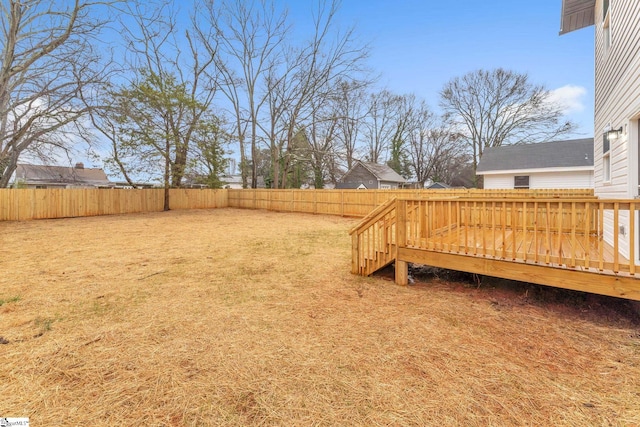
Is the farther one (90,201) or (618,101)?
(90,201)

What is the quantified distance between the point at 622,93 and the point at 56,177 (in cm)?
2336

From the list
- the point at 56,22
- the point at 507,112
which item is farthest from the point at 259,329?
the point at 507,112

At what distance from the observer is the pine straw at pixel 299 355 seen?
179cm

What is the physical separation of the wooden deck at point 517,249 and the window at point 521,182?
546 inches

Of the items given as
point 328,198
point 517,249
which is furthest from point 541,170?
point 517,249

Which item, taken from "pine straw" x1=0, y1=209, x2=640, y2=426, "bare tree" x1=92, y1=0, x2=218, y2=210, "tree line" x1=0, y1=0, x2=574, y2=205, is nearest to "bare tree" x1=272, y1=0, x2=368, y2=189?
"tree line" x1=0, y1=0, x2=574, y2=205

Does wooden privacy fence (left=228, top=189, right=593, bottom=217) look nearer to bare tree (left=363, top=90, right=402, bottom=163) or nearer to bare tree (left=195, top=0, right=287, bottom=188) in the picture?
bare tree (left=195, top=0, right=287, bottom=188)

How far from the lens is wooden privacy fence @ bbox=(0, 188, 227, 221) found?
478 inches

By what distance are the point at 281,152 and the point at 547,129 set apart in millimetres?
22243

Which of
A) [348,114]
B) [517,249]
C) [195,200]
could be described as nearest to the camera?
[517,249]

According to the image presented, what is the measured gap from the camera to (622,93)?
402 cm

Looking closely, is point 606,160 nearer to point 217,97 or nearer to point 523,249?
point 523,249

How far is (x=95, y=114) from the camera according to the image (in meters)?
13.5

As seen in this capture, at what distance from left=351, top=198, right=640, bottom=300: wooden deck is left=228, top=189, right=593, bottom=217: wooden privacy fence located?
6713 mm
